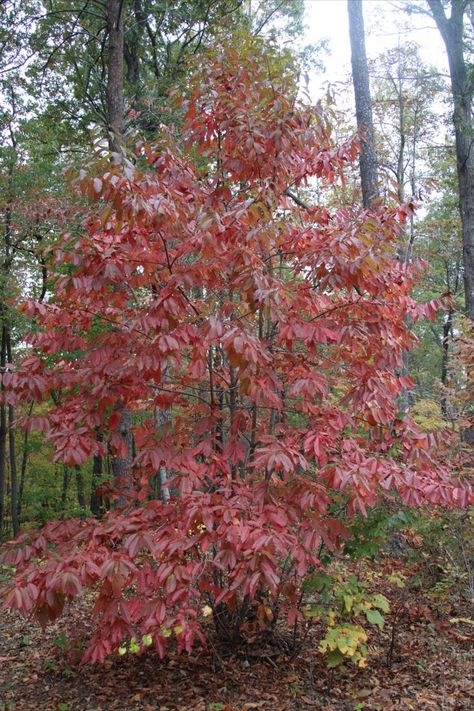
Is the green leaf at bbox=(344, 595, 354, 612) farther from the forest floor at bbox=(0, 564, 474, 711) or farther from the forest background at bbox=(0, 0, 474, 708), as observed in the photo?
the forest floor at bbox=(0, 564, 474, 711)


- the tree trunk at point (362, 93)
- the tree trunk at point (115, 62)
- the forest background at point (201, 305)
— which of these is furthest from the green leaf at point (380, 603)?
the tree trunk at point (115, 62)

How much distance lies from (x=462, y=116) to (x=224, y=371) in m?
7.32

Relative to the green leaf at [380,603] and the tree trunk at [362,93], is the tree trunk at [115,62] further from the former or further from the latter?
the green leaf at [380,603]

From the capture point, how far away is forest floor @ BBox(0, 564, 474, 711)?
3357 mm

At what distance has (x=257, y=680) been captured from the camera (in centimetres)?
352

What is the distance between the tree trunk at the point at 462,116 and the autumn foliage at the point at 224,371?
5.75 m

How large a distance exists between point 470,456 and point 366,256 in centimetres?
273

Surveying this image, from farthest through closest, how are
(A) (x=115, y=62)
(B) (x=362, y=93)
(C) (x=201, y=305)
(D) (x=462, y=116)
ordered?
(D) (x=462, y=116), (B) (x=362, y=93), (A) (x=115, y=62), (C) (x=201, y=305)

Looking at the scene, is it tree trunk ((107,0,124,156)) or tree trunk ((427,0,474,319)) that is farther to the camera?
tree trunk ((427,0,474,319))

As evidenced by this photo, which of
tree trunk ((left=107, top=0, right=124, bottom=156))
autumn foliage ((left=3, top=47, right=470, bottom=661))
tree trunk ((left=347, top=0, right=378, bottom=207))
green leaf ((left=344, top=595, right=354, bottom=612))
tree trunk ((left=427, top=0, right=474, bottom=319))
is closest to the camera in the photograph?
autumn foliage ((left=3, top=47, right=470, bottom=661))

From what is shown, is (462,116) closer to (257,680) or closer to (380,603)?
(380,603)

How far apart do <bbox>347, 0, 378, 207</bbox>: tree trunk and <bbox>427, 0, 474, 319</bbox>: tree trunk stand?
5.57 feet

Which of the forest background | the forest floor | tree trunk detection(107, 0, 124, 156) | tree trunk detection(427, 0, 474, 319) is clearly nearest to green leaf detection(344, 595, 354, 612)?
the forest background

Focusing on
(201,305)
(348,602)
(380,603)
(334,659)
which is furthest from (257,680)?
(201,305)
